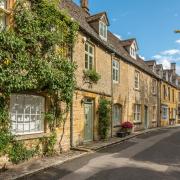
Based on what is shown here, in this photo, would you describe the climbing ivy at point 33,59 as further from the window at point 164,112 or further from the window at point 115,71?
the window at point 164,112

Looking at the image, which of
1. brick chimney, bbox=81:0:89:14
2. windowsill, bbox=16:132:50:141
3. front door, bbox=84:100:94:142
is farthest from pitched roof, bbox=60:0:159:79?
windowsill, bbox=16:132:50:141

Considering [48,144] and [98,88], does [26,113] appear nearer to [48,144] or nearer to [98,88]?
[48,144]

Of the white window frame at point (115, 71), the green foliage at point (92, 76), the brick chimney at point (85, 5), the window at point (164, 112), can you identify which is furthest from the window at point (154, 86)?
the green foliage at point (92, 76)

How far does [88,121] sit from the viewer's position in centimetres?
1675

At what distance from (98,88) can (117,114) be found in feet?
14.7

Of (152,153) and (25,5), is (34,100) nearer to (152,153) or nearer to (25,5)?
(25,5)

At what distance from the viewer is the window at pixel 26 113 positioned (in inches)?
427

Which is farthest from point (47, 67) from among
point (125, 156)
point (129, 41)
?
point (129, 41)

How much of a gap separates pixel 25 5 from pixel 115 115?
11.9 m

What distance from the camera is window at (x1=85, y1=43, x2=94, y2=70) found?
16578 millimetres

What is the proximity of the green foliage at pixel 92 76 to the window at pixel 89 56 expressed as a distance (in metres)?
0.40

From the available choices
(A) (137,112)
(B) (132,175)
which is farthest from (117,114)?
(B) (132,175)

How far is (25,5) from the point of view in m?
11.2

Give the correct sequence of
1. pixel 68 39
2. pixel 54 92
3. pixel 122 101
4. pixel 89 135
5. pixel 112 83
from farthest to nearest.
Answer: pixel 122 101 → pixel 112 83 → pixel 89 135 → pixel 68 39 → pixel 54 92
